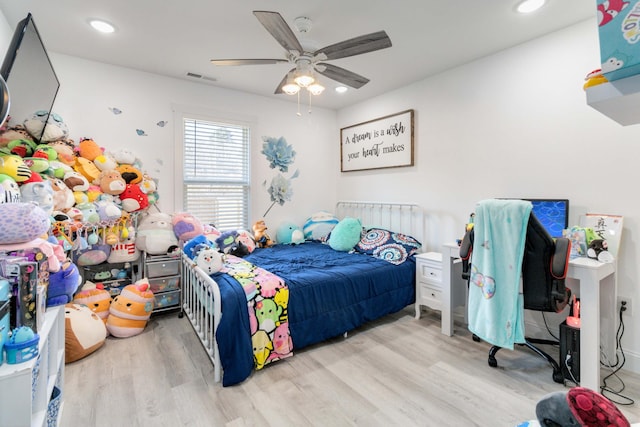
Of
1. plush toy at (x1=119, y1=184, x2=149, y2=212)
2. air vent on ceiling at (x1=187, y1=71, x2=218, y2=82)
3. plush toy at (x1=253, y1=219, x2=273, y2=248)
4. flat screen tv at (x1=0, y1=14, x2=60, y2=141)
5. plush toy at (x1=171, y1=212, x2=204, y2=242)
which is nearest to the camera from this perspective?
flat screen tv at (x1=0, y1=14, x2=60, y2=141)

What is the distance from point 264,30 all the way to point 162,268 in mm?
2300

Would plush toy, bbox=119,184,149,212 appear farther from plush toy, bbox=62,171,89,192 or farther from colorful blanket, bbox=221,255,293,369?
colorful blanket, bbox=221,255,293,369

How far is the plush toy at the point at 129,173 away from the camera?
9.28 feet

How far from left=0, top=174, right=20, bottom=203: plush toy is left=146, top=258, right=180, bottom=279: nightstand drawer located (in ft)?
4.46

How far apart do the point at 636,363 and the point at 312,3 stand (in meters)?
3.26

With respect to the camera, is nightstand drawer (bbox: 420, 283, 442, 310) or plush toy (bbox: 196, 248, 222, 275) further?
nightstand drawer (bbox: 420, 283, 442, 310)

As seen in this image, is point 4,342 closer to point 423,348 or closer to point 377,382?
point 377,382

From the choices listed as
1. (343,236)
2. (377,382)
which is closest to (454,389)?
(377,382)

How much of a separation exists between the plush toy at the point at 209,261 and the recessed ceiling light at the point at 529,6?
2.70m

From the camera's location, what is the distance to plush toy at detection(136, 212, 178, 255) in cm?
288

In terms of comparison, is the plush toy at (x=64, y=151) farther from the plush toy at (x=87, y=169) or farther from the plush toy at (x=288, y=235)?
the plush toy at (x=288, y=235)

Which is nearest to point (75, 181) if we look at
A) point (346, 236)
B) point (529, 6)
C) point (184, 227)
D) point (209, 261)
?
point (184, 227)

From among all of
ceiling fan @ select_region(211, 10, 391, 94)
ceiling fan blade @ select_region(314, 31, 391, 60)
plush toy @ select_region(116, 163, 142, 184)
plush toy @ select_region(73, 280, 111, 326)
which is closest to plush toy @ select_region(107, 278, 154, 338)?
plush toy @ select_region(73, 280, 111, 326)

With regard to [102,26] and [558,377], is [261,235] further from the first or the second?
[558,377]
